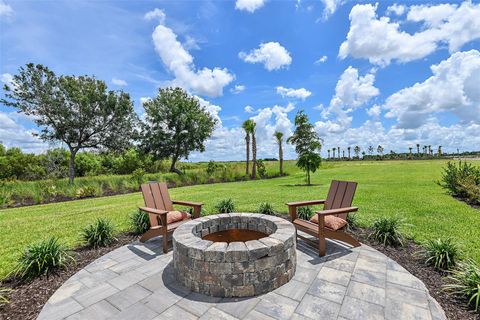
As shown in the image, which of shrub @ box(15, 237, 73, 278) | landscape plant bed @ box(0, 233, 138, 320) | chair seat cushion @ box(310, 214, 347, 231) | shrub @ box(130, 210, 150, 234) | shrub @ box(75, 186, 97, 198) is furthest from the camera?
shrub @ box(75, 186, 97, 198)

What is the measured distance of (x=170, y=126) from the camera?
65.5 feet

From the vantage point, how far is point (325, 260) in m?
3.55

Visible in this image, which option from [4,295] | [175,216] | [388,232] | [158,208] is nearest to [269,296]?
[175,216]

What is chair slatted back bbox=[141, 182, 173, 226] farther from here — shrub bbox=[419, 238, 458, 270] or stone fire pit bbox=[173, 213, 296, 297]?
shrub bbox=[419, 238, 458, 270]

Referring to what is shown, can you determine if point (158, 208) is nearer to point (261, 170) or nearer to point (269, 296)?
point (269, 296)

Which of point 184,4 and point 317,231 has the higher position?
point 184,4

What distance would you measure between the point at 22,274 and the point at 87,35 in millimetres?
6025

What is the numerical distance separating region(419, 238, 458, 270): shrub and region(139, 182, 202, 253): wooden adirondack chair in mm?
3992

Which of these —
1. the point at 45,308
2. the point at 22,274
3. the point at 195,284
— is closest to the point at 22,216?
the point at 22,274

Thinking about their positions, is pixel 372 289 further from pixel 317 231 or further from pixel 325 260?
pixel 317 231

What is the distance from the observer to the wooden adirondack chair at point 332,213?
12.1 feet

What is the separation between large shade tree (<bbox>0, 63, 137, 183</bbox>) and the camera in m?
13.2

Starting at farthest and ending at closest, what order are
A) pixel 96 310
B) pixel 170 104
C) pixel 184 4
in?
1. pixel 170 104
2. pixel 184 4
3. pixel 96 310

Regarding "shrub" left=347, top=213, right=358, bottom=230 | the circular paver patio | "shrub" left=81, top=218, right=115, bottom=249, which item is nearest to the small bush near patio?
"shrub" left=347, top=213, right=358, bottom=230
